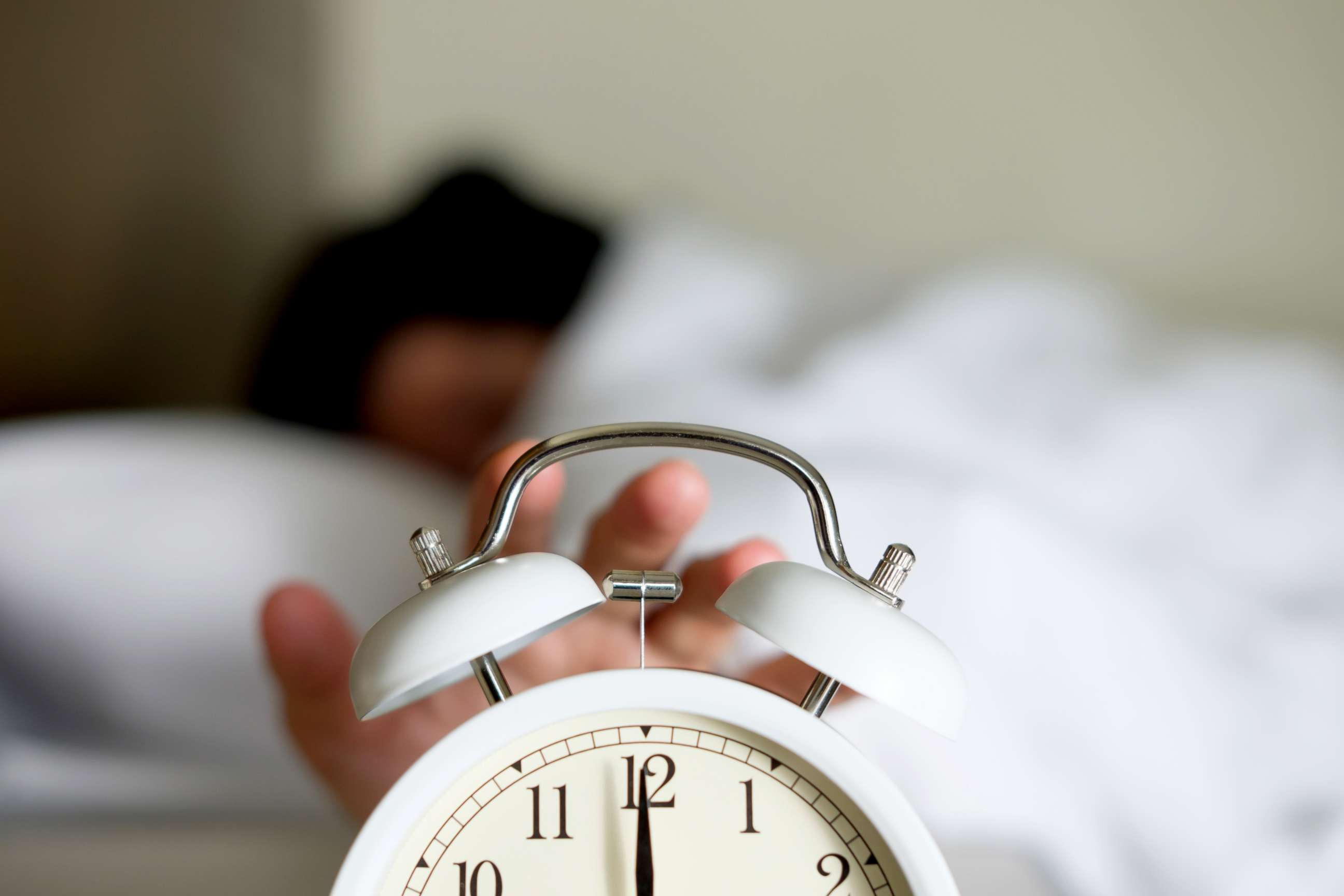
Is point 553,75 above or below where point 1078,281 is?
above

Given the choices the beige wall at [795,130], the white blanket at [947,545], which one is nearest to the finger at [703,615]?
the white blanket at [947,545]

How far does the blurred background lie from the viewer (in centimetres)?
112

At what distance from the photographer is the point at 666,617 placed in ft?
1.91

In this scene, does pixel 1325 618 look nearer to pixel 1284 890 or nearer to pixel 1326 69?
pixel 1284 890

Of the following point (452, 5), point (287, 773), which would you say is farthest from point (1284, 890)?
point (452, 5)

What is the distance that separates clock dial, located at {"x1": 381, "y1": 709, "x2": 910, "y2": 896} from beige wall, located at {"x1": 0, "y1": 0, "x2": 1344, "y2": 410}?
997mm

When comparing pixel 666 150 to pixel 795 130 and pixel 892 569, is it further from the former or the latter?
pixel 892 569

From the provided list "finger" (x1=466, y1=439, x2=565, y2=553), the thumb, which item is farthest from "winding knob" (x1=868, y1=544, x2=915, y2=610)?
the thumb

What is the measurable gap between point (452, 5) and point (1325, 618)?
1.20m

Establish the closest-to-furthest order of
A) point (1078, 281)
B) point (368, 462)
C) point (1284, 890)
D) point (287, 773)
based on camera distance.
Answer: point (1284, 890) → point (287, 773) → point (368, 462) → point (1078, 281)

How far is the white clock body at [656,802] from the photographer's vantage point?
323 millimetres

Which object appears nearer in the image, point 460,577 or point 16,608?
point 460,577

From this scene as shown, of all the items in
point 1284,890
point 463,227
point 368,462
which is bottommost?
point 1284,890

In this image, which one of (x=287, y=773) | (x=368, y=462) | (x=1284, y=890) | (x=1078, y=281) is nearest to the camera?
(x=1284, y=890)
